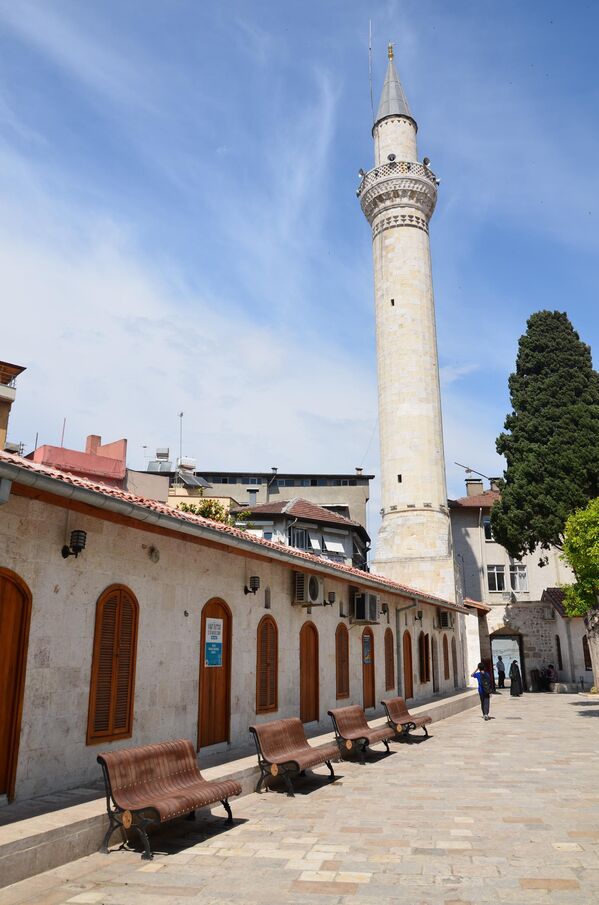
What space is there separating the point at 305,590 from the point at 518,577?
89.5ft

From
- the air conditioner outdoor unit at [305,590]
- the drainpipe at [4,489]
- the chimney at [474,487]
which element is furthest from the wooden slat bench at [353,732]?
the chimney at [474,487]

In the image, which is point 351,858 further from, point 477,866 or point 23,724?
point 23,724

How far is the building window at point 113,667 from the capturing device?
7172mm

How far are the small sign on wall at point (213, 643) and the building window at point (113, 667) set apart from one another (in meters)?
1.64

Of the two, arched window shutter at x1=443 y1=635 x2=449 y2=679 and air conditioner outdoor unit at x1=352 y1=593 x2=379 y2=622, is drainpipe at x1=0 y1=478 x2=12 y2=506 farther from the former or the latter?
arched window shutter at x1=443 y1=635 x2=449 y2=679

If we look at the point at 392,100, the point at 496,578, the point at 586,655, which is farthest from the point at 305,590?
the point at 392,100

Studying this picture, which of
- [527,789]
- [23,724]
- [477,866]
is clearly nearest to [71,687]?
[23,724]

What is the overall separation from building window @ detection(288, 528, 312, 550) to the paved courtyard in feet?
83.9

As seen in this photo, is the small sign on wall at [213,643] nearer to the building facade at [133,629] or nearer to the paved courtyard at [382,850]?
the building facade at [133,629]

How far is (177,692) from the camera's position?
855cm

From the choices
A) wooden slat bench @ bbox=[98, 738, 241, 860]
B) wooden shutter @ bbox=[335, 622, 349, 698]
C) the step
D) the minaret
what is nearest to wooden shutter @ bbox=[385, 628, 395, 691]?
wooden shutter @ bbox=[335, 622, 349, 698]

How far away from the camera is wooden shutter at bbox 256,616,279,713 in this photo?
10.6 metres

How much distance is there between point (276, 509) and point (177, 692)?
26.9 metres

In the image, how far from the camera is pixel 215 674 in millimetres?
9484
